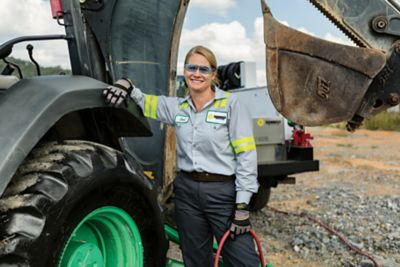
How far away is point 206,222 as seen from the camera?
9.73 feet

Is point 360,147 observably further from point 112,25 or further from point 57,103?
point 57,103

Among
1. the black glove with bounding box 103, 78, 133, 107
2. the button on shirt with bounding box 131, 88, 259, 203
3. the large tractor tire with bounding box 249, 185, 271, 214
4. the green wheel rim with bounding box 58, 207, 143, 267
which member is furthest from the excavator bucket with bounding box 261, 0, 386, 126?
the large tractor tire with bounding box 249, 185, 271, 214

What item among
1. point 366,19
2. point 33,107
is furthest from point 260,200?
point 33,107

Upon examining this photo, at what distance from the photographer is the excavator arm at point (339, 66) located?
2.99 m

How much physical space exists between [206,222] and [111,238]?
61 cm

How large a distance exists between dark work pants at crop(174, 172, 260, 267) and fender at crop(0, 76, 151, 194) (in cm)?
70

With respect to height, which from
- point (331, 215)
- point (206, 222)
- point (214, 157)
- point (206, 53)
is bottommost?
point (331, 215)

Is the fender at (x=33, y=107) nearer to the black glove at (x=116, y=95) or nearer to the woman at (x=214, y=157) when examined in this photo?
the black glove at (x=116, y=95)

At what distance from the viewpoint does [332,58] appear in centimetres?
300

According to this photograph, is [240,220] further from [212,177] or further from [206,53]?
[206,53]

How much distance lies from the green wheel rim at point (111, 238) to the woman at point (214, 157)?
0.44 meters

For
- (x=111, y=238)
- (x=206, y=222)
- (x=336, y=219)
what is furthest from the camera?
(x=336, y=219)

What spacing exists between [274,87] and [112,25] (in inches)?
55.6

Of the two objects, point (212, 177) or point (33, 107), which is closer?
point (33, 107)
